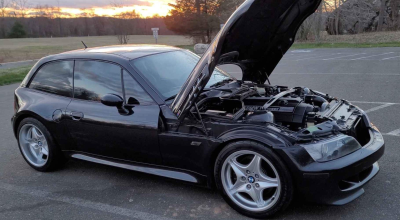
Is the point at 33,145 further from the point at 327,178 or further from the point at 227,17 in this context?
the point at 227,17

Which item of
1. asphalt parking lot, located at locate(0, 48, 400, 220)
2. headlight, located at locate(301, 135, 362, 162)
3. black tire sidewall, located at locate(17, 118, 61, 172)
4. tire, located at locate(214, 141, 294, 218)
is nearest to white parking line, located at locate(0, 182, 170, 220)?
asphalt parking lot, located at locate(0, 48, 400, 220)

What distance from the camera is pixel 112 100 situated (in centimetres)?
351

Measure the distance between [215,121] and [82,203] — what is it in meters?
1.66

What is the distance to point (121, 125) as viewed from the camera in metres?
3.64

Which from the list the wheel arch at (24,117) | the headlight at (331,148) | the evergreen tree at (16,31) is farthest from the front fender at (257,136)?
the evergreen tree at (16,31)

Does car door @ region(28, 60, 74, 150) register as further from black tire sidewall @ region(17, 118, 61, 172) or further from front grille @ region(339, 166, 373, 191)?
front grille @ region(339, 166, 373, 191)

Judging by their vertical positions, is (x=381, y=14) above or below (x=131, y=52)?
above

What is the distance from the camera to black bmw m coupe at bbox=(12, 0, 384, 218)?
9.43ft

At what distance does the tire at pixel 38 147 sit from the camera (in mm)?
4305

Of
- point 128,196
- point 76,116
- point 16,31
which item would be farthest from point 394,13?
point 16,31

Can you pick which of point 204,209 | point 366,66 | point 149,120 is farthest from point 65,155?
point 366,66

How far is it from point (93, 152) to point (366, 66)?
11475mm

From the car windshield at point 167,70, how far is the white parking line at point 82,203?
1.21 m

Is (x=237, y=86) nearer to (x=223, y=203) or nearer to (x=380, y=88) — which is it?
(x=223, y=203)
